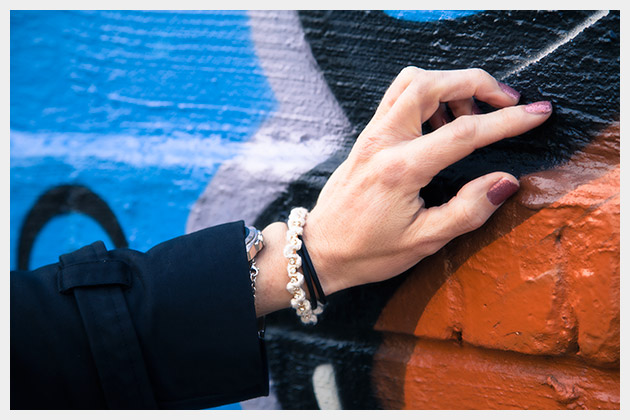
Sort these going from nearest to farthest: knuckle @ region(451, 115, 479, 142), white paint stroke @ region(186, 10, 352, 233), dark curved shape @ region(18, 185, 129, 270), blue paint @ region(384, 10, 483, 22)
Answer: knuckle @ region(451, 115, 479, 142), blue paint @ region(384, 10, 483, 22), white paint stroke @ region(186, 10, 352, 233), dark curved shape @ region(18, 185, 129, 270)

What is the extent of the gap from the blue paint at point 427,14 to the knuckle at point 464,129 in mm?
236

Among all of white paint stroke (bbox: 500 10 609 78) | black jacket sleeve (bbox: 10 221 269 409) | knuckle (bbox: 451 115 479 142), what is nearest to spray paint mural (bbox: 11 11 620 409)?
white paint stroke (bbox: 500 10 609 78)

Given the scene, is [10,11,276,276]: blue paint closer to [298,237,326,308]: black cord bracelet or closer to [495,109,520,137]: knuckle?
[298,237,326,308]: black cord bracelet

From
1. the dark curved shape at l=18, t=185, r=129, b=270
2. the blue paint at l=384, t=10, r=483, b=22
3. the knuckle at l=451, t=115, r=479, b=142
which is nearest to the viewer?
the knuckle at l=451, t=115, r=479, b=142

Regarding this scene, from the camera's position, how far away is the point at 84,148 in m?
1.07

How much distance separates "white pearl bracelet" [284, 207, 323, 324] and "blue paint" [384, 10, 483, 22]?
1.24 feet

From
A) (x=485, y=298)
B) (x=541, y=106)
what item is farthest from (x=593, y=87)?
(x=485, y=298)

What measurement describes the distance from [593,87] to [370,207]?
0.36m

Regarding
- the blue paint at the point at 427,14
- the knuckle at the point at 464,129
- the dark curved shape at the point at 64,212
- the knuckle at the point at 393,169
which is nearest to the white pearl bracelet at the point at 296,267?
the knuckle at the point at 393,169

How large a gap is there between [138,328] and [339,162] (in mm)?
457

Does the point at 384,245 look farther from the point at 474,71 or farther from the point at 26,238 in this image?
the point at 26,238

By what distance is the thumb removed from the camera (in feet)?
2.19

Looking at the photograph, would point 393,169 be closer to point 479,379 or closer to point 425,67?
point 425,67

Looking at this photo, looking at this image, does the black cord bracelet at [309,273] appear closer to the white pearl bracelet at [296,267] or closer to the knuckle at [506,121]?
the white pearl bracelet at [296,267]
